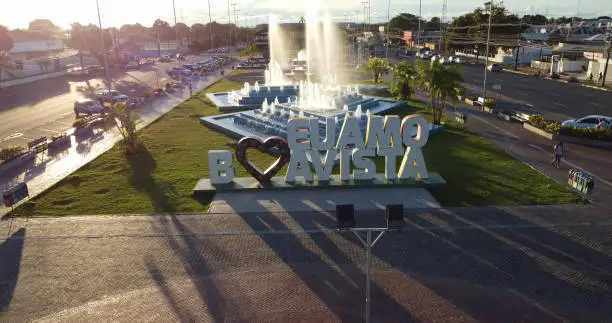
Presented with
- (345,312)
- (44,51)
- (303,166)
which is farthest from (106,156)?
(44,51)

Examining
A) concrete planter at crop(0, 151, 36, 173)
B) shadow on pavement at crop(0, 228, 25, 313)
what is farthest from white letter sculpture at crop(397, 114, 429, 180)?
concrete planter at crop(0, 151, 36, 173)

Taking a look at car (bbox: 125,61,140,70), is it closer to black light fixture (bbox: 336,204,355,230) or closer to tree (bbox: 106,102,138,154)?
tree (bbox: 106,102,138,154)

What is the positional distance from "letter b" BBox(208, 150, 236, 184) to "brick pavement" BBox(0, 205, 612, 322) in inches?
124

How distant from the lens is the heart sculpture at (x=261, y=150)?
21.5m

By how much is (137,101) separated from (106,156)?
2086 centimetres

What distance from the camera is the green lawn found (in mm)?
20422

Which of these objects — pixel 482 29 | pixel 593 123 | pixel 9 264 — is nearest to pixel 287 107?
pixel 593 123

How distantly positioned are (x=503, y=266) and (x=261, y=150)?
12080 mm

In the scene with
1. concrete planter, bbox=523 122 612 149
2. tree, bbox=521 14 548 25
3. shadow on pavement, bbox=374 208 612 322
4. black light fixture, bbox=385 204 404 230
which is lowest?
shadow on pavement, bbox=374 208 612 322

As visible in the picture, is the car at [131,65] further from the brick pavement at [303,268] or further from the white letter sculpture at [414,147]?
the white letter sculpture at [414,147]

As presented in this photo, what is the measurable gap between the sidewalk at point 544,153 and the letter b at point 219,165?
17.2 metres

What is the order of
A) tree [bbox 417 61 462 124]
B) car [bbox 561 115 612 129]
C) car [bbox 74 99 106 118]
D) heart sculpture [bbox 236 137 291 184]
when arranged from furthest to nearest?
1. car [bbox 74 99 106 118]
2. tree [bbox 417 61 462 124]
3. car [bbox 561 115 612 129]
4. heart sculpture [bbox 236 137 291 184]

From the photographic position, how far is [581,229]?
1741cm

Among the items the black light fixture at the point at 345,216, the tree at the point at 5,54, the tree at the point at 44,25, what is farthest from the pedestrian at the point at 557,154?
the tree at the point at 44,25
